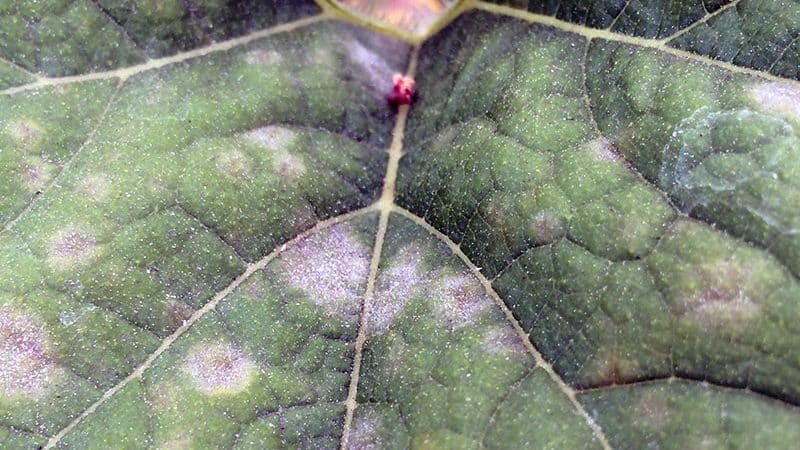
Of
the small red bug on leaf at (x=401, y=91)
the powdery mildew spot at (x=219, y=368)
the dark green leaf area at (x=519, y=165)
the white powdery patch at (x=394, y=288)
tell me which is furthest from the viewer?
the small red bug on leaf at (x=401, y=91)

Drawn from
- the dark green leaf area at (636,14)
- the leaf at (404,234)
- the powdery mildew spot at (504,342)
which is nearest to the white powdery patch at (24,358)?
the leaf at (404,234)

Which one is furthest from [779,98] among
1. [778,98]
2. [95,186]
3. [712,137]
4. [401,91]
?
[95,186]

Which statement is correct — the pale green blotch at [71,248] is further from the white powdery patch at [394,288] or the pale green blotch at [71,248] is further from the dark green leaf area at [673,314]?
the dark green leaf area at [673,314]

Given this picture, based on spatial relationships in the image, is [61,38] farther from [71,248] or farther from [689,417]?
[689,417]

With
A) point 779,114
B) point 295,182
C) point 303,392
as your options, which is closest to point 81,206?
point 295,182

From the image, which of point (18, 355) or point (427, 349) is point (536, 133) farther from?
point (18, 355)

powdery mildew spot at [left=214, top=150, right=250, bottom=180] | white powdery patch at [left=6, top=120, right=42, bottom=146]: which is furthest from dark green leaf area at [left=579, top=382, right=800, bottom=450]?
white powdery patch at [left=6, top=120, right=42, bottom=146]
